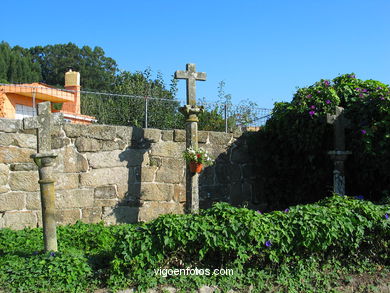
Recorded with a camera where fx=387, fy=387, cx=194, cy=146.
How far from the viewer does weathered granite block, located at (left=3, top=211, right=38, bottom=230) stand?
563 cm

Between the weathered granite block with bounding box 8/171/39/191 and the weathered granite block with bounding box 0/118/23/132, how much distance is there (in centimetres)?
64

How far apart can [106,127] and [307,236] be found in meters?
3.70

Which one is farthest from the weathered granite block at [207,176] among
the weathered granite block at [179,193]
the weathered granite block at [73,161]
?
the weathered granite block at [73,161]

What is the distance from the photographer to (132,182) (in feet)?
21.2

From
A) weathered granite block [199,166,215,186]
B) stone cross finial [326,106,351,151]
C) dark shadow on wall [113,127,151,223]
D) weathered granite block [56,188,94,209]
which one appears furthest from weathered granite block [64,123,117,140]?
stone cross finial [326,106,351,151]

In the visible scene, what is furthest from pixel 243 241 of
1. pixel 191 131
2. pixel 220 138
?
pixel 220 138

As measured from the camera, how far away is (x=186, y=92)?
20.9 feet

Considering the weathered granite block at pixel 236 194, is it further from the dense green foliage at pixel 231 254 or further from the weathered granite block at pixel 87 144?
the dense green foliage at pixel 231 254

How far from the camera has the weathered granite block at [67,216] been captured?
6023mm

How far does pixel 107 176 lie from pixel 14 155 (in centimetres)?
142

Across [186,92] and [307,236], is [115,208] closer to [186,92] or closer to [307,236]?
[186,92]

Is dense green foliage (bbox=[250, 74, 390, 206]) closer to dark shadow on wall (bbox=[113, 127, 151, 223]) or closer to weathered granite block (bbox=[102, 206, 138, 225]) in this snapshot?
dark shadow on wall (bbox=[113, 127, 151, 223])

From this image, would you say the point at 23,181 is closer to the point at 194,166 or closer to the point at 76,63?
the point at 194,166

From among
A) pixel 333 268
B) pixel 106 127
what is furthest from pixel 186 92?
pixel 333 268
